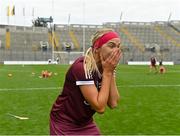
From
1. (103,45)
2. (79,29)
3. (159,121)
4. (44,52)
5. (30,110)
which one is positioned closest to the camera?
(103,45)

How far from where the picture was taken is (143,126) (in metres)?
10.4

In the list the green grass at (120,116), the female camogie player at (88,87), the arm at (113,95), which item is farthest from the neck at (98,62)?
the green grass at (120,116)

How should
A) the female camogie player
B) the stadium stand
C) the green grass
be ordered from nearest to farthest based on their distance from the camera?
the female camogie player
the green grass
the stadium stand

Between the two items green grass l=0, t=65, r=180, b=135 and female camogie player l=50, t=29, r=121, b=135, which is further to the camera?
green grass l=0, t=65, r=180, b=135

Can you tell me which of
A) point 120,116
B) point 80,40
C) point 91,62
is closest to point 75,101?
point 91,62

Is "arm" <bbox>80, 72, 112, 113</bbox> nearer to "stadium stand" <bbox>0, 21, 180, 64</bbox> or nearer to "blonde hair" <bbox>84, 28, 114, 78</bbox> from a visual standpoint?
"blonde hair" <bbox>84, 28, 114, 78</bbox>

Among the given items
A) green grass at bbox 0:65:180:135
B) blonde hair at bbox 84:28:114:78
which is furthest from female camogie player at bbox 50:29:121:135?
green grass at bbox 0:65:180:135

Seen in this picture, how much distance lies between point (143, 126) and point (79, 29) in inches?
3008

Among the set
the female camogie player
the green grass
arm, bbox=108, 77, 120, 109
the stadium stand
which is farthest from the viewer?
the stadium stand

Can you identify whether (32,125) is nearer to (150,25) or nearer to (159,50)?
(159,50)

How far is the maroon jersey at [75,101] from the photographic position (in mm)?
3512

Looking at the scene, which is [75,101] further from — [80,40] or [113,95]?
[80,40]

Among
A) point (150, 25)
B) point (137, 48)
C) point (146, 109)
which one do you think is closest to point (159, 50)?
point (137, 48)

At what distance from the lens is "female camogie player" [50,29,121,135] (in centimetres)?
344
